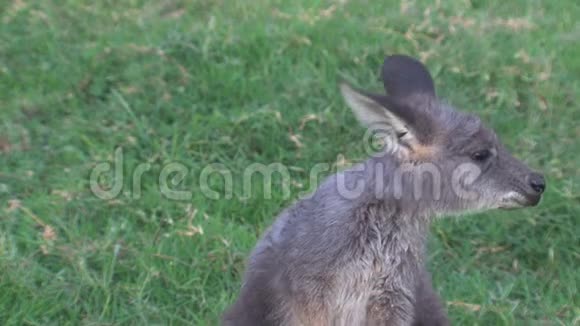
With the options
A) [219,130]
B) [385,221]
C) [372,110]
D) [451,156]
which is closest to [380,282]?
[385,221]

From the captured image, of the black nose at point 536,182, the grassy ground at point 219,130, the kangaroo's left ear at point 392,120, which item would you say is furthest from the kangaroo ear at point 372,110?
the grassy ground at point 219,130

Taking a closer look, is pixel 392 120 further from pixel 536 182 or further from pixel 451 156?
pixel 536 182

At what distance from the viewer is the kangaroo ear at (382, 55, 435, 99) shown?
157 inches

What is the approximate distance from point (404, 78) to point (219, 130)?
1893 mm

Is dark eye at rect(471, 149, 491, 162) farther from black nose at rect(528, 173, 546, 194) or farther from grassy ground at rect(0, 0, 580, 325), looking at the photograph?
grassy ground at rect(0, 0, 580, 325)

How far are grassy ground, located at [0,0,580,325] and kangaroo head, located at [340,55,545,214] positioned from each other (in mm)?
827

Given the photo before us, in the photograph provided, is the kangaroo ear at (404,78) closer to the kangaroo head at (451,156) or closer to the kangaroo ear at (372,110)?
the kangaroo head at (451,156)

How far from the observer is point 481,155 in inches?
151

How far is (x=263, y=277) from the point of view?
3.87 m

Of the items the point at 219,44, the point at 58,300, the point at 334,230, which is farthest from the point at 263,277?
the point at 219,44

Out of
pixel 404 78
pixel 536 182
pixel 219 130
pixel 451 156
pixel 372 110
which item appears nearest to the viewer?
pixel 372 110

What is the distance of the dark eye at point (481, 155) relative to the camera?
3.82m

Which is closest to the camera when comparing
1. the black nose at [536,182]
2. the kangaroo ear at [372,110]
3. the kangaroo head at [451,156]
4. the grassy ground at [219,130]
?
the kangaroo ear at [372,110]

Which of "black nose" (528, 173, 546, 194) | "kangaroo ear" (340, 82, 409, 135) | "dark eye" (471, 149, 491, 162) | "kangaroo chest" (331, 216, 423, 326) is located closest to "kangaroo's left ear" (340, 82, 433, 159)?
"kangaroo ear" (340, 82, 409, 135)
